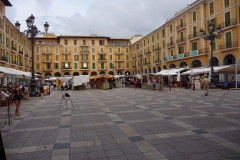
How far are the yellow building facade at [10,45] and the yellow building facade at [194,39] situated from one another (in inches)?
973

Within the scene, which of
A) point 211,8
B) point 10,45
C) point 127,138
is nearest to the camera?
point 127,138

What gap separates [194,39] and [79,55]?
3443 centimetres

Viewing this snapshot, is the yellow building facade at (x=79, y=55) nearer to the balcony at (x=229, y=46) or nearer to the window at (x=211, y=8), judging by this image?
the window at (x=211, y=8)

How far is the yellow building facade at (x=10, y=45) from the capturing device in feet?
104

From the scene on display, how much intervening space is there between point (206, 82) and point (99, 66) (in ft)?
148

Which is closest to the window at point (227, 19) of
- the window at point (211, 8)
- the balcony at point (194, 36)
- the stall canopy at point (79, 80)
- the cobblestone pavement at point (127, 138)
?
the window at point (211, 8)

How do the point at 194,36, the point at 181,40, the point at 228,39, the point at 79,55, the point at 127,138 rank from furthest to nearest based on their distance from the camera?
the point at 79,55 < the point at 181,40 < the point at 194,36 < the point at 228,39 < the point at 127,138

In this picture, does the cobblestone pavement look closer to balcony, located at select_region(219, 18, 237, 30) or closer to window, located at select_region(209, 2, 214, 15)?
balcony, located at select_region(219, 18, 237, 30)

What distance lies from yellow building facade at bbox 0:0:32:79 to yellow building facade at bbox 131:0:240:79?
24716mm

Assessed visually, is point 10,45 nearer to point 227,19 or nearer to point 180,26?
point 180,26

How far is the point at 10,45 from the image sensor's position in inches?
1406

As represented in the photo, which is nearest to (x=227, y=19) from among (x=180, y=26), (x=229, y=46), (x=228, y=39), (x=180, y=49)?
(x=228, y=39)

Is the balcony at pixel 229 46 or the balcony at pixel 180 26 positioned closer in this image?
the balcony at pixel 229 46

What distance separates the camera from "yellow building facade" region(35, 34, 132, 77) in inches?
2138
